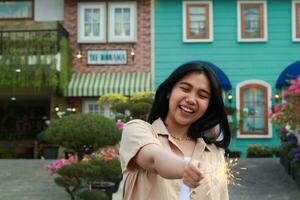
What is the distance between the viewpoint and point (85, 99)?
53.2ft

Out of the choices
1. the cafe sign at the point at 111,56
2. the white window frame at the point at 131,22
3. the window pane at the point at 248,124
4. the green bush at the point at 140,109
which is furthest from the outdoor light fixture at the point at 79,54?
the window pane at the point at 248,124

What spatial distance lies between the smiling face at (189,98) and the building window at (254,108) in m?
14.1

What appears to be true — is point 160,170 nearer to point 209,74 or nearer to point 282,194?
point 209,74

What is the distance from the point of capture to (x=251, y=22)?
16047mm

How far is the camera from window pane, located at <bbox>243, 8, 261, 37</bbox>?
1600 centimetres

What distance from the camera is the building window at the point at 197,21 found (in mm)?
16031

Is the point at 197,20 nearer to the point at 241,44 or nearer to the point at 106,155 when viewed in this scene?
the point at 241,44

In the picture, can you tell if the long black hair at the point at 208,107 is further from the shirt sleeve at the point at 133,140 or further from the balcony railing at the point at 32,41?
the balcony railing at the point at 32,41

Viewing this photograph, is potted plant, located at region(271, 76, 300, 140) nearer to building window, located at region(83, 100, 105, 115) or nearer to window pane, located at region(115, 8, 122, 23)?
building window, located at region(83, 100, 105, 115)

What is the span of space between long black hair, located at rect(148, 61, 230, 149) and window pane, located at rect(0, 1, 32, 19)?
50.7 ft

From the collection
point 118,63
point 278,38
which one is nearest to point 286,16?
point 278,38

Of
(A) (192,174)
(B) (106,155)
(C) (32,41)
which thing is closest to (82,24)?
(C) (32,41)

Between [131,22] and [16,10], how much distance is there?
12.0 feet

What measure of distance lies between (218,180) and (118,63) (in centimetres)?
1469
